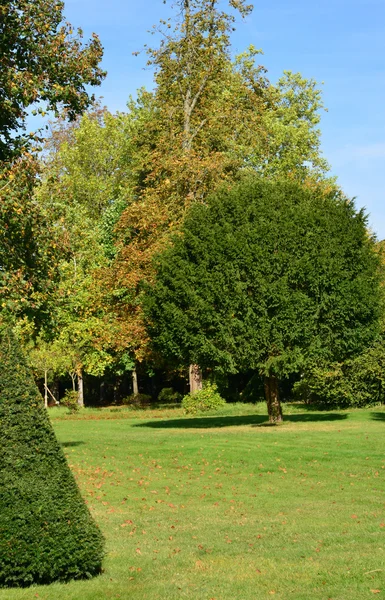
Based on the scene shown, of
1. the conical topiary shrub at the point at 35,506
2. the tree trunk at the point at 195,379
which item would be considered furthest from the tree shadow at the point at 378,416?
the conical topiary shrub at the point at 35,506

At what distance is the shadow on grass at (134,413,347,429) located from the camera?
103 ft

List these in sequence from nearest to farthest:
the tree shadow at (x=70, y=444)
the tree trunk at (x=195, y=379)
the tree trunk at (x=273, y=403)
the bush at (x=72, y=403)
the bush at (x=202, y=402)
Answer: the tree shadow at (x=70, y=444)
the tree trunk at (x=273, y=403)
the bush at (x=202, y=402)
the tree trunk at (x=195, y=379)
the bush at (x=72, y=403)

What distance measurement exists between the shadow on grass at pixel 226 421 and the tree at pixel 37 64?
15.9 meters

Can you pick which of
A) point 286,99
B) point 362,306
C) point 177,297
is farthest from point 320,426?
point 286,99

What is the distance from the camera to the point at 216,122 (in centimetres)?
4062

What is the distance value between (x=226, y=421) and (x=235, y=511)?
19.0 metres

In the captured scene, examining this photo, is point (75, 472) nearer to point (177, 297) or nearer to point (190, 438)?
point (190, 438)

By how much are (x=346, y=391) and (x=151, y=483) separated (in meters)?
23.6

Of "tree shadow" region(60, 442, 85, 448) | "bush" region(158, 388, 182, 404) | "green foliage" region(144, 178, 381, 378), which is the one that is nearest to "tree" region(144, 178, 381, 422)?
"green foliage" region(144, 178, 381, 378)

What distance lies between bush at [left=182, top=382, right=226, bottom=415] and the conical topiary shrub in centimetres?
2970

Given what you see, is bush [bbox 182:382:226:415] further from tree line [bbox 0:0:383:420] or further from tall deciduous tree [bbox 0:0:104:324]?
tall deciduous tree [bbox 0:0:104:324]

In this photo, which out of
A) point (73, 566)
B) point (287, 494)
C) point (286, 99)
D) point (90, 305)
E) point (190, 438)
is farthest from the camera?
point (286, 99)

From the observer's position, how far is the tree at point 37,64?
59.4ft

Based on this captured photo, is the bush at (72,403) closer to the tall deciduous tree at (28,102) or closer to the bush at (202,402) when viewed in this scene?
the bush at (202,402)
